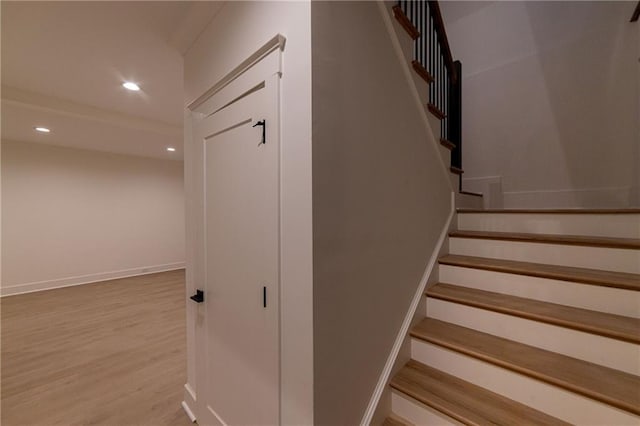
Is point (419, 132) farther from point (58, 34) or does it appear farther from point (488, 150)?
point (58, 34)

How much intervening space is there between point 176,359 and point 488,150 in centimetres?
439

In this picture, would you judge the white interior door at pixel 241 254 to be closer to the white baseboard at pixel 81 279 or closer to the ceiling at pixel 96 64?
the ceiling at pixel 96 64

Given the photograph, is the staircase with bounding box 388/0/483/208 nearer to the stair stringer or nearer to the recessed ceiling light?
the stair stringer

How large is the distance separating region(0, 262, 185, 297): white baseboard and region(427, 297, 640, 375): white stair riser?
246 inches

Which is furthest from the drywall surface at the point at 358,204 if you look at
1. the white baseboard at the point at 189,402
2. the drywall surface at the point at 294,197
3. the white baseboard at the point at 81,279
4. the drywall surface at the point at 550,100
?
the white baseboard at the point at 81,279

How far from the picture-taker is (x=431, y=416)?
121cm

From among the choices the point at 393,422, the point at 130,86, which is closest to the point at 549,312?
the point at 393,422

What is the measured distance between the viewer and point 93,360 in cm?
238

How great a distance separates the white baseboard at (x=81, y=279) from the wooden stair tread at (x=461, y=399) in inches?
241

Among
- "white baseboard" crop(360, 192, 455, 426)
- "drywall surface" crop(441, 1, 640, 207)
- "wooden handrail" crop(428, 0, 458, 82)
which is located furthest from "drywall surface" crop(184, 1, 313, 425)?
"drywall surface" crop(441, 1, 640, 207)

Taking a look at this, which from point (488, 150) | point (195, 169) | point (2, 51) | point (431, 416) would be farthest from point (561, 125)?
point (2, 51)

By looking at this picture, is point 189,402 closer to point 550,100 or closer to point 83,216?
point 550,100

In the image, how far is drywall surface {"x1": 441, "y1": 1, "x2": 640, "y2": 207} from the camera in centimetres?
246

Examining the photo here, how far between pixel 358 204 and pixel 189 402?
1.94 meters
